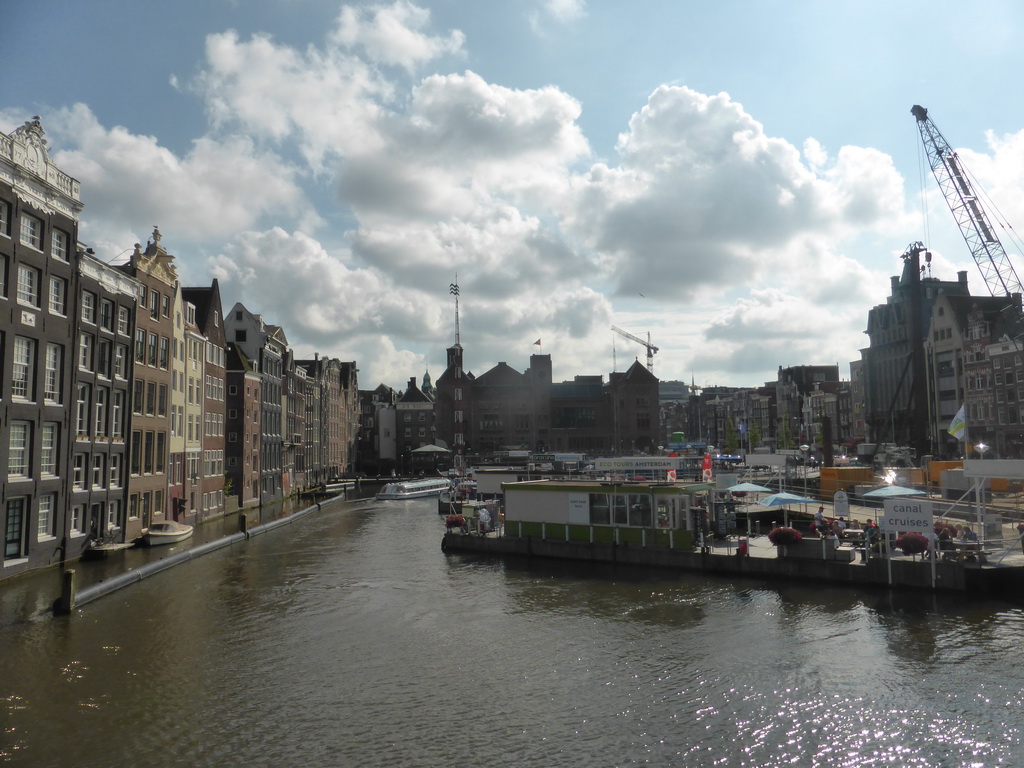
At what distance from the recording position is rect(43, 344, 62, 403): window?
124ft

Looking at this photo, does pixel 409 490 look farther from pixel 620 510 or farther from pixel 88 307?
pixel 620 510

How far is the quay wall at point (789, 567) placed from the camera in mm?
30656

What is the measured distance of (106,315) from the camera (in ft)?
148

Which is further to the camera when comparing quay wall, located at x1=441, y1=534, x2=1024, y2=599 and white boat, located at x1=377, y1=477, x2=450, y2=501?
white boat, located at x1=377, y1=477, x2=450, y2=501

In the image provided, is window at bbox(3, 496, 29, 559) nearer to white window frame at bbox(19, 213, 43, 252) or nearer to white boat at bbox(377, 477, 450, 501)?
white window frame at bbox(19, 213, 43, 252)

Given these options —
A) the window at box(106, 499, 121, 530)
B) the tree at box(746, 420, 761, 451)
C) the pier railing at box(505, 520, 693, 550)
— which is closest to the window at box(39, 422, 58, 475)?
the window at box(106, 499, 121, 530)

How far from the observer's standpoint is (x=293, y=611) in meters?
30.9

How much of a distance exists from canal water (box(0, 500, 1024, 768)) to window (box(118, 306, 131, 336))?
1807 cm

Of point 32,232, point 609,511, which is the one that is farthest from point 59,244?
point 609,511

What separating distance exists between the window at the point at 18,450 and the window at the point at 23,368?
1.46 m

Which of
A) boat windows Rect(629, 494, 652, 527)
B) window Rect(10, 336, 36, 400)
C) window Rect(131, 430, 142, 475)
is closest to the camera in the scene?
window Rect(10, 336, 36, 400)

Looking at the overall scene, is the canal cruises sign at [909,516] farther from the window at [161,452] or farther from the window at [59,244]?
the window at [161,452]

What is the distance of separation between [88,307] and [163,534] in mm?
14856

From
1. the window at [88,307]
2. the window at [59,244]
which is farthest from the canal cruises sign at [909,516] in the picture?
the window at [88,307]
